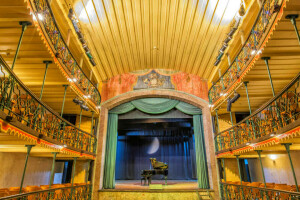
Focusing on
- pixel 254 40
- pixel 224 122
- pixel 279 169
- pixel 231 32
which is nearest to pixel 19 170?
pixel 224 122

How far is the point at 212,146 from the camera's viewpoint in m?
10.1

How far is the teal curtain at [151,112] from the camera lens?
33.7 ft

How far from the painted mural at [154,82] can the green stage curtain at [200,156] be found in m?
1.51

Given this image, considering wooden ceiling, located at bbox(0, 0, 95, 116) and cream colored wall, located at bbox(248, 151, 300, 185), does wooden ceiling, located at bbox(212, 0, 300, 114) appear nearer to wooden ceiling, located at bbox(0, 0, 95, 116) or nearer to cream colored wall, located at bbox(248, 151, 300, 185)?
cream colored wall, located at bbox(248, 151, 300, 185)

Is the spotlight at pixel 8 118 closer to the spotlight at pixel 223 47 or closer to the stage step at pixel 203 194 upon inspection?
the stage step at pixel 203 194

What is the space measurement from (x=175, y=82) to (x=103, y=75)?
3.89 metres

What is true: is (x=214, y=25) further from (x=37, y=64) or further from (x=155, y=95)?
(x=37, y=64)

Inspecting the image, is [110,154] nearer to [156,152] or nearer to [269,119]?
[156,152]

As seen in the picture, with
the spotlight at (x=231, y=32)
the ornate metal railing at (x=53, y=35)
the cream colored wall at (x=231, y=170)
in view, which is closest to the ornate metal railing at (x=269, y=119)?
the cream colored wall at (x=231, y=170)

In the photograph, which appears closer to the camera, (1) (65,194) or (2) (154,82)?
(1) (65,194)

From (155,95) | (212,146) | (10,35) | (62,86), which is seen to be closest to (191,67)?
(155,95)

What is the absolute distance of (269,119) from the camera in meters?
5.62

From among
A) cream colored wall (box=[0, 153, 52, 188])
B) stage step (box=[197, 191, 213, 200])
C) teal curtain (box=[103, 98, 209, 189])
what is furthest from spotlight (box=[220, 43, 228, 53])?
cream colored wall (box=[0, 153, 52, 188])

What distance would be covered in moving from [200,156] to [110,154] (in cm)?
446
